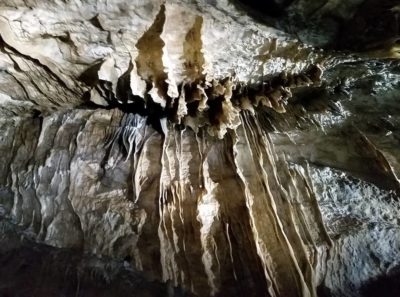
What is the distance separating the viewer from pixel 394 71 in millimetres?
2328

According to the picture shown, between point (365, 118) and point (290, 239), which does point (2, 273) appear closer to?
point (290, 239)

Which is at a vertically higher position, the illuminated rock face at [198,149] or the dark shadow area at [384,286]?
the illuminated rock face at [198,149]

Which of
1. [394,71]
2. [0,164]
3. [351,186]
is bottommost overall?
[351,186]

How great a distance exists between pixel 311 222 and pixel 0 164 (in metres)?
1.70

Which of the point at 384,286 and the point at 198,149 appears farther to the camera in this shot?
the point at 198,149

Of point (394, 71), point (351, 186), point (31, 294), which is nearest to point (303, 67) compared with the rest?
point (394, 71)

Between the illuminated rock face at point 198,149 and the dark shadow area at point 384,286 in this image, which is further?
the dark shadow area at point 384,286

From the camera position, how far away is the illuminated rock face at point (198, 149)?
167 cm

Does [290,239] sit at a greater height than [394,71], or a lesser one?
lesser

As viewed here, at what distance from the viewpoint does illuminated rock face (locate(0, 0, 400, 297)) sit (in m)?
1.67

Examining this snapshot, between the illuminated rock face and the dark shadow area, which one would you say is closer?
the illuminated rock face

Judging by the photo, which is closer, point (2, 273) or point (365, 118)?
point (2, 273)

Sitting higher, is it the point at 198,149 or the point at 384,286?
the point at 198,149

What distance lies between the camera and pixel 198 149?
230 cm
